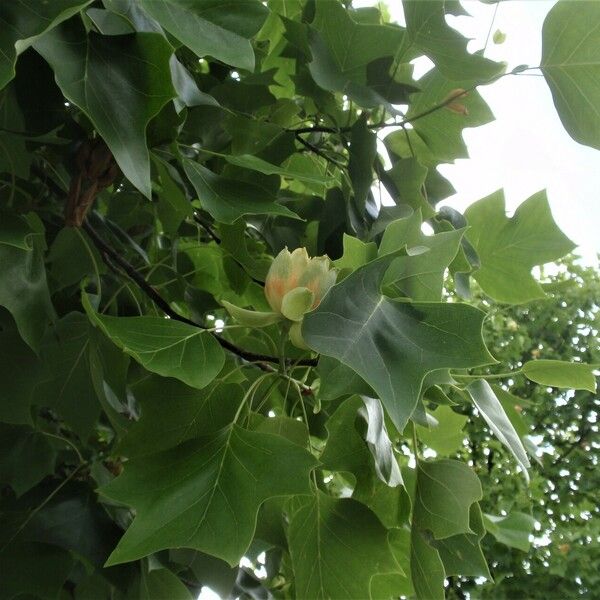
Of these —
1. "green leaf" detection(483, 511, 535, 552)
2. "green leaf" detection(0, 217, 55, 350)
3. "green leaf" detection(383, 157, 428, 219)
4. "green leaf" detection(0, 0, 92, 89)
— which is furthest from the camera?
"green leaf" detection(483, 511, 535, 552)

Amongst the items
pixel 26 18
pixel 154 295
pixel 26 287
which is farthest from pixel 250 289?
pixel 26 18

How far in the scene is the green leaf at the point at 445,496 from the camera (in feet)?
1.82

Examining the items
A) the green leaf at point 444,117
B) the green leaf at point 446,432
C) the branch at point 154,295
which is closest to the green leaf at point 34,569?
the branch at point 154,295

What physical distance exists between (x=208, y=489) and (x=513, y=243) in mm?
318

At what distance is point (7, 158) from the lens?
1.97 ft

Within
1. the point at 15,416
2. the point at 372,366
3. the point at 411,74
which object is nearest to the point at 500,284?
the point at 411,74

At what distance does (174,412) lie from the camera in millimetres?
550

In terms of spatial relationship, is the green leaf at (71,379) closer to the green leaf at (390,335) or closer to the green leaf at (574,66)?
the green leaf at (390,335)

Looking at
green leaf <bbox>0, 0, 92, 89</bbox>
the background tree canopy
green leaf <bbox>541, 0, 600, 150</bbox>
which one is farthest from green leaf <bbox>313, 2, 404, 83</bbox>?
green leaf <bbox>0, 0, 92, 89</bbox>

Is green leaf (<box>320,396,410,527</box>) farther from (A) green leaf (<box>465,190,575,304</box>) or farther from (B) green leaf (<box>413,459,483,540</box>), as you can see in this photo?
(A) green leaf (<box>465,190,575,304</box>)

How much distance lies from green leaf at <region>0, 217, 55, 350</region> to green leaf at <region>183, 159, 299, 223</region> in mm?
113

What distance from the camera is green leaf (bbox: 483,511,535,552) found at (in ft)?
3.10

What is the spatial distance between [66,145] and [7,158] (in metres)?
0.08

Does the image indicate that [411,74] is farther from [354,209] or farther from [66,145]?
[66,145]
